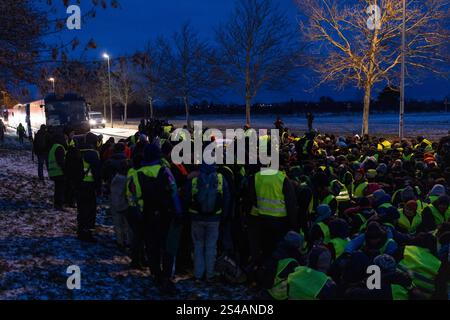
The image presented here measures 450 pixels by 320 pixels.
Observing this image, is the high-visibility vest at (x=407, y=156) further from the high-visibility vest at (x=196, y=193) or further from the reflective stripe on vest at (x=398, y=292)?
the reflective stripe on vest at (x=398, y=292)

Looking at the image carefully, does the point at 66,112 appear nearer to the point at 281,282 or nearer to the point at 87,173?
the point at 87,173

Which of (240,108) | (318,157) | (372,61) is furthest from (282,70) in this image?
(240,108)

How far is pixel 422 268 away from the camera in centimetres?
512

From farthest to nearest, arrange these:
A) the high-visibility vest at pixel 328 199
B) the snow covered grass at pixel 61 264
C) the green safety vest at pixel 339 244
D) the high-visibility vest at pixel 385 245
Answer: the high-visibility vest at pixel 328 199
the snow covered grass at pixel 61 264
the green safety vest at pixel 339 244
the high-visibility vest at pixel 385 245

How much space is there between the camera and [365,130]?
2522 cm

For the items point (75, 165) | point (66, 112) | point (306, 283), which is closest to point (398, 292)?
point (306, 283)

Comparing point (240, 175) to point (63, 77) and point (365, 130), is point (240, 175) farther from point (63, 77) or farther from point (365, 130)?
point (365, 130)

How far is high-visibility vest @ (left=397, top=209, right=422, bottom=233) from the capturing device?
675 centimetres

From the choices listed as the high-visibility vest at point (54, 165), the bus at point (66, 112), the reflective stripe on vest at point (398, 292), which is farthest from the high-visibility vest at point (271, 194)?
the bus at point (66, 112)

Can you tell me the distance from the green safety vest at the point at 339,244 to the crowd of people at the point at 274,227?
0.04ft

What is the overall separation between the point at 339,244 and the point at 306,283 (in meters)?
1.06

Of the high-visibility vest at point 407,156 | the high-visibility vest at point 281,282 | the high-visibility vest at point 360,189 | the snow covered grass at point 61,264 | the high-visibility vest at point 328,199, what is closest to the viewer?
the high-visibility vest at point 281,282

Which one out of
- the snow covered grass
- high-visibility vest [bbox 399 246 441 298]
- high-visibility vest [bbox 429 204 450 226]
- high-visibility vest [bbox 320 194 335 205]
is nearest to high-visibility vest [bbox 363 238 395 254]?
high-visibility vest [bbox 399 246 441 298]

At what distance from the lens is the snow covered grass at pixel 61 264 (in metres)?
5.92
